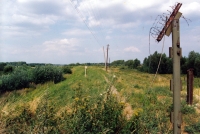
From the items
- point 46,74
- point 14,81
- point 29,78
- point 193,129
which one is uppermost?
point 193,129

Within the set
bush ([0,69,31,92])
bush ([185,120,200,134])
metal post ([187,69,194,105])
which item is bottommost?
bush ([0,69,31,92])

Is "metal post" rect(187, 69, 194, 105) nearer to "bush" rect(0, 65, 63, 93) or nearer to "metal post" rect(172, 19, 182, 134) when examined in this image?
"metal post" rect(172, 19, 182, 134)

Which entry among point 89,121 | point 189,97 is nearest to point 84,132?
point 89,121

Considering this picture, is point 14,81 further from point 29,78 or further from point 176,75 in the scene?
point 176,75

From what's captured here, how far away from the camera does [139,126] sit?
4387mm

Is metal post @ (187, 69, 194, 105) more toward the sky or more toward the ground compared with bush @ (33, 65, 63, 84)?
more toward the sky

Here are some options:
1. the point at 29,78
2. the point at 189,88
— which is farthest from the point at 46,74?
the point at 189,88

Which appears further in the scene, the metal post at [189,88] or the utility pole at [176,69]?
the metal post at [189,88]

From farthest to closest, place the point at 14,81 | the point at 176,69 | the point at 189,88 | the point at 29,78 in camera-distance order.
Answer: the point at 29,78
the point at 14,81
the point at 189,88
the point at 176,69

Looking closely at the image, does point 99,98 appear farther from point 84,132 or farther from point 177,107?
point 177,107

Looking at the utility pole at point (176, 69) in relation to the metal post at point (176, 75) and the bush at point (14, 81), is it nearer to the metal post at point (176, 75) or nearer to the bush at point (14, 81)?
the metal post at point (176, 75)

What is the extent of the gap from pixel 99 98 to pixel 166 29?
1804 mm

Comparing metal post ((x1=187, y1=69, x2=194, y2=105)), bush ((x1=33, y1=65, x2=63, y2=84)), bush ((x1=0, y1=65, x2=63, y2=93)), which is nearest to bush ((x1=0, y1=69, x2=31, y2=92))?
bush ((x1=0, y1=65, x2=63, y2=93))

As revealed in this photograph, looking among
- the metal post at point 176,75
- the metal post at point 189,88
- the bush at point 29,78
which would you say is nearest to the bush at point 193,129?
the metal post at point 189,88
